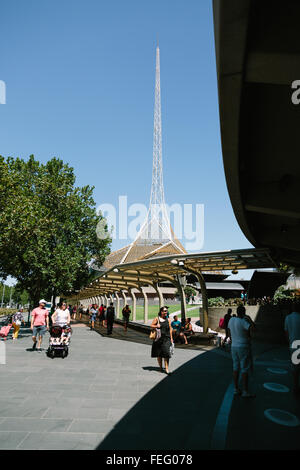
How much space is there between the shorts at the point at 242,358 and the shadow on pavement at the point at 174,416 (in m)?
0.60

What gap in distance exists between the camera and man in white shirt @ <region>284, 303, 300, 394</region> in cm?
629

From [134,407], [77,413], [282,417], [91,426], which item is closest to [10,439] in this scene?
[91,426]

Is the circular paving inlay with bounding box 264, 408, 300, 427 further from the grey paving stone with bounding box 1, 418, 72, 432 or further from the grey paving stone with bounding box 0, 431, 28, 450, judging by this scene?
the grey paving stone with bounding box 0, 431, 28, 450

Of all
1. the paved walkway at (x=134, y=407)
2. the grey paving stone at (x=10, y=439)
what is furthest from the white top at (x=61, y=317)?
the grey paving stone at (x=10, y=439)

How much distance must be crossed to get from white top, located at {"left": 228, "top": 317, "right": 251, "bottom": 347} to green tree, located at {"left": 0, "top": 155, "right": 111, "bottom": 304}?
45.1 ft

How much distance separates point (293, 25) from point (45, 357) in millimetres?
10108

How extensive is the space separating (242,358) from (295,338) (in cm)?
123

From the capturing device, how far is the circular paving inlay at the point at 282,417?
471 cm

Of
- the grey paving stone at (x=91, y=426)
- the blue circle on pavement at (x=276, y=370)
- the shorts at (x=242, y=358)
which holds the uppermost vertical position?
the shorts at (x=242, y=358)

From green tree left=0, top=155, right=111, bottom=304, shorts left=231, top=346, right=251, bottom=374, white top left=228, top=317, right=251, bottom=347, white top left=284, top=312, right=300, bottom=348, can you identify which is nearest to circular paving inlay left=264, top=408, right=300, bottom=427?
shorts left=231, top=346, right=251, bottom=374

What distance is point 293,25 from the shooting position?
360cm

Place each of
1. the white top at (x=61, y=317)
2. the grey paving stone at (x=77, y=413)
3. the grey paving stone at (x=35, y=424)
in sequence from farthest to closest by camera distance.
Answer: the white top at (x=61, y=317) → the grey paving stone at (x=77, y=413) → the grey paving stone at (x=35, y=424)

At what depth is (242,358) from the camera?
618cm

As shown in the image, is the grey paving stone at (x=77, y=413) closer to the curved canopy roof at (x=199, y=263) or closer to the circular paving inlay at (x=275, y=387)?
the circular paving inlay at (x=275, y=387)
